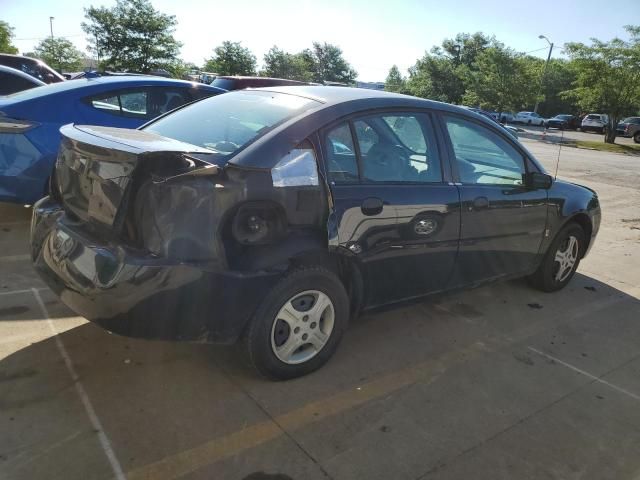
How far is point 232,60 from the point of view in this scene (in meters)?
36.8

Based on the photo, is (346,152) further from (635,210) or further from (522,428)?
(635,210)

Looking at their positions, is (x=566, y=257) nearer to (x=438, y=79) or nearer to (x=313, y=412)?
(x=313, y=412)

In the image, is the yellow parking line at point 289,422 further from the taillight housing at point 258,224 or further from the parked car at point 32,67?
the parked car at point 32,67

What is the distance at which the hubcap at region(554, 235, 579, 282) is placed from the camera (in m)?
4.57

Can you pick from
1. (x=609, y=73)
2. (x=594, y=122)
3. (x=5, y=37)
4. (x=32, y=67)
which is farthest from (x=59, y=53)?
(x=594, y=122)

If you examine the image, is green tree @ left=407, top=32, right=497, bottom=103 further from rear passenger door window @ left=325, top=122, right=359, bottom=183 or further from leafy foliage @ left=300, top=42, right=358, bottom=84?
rear passenger door window @ left=325, top=122, right=359, bottom=183

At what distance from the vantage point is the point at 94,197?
258cm

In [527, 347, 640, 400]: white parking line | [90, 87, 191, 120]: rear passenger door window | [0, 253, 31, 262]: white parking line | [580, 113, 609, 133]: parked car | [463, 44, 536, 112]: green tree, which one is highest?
[463, 44, 536, 112]: green tree

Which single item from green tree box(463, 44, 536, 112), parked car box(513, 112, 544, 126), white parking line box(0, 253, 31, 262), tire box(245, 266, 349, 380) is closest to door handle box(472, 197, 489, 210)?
tire box(245, 266, 349, 380)

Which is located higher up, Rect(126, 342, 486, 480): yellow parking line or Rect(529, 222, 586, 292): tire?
Rect(529, 222, 586, 292): tire

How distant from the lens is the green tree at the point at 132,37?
2686 centimetres

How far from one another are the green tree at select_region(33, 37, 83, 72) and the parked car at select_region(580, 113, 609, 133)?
144ft

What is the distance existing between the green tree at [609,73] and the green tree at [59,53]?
3916 cm

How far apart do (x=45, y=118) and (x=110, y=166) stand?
2725 millimetres
